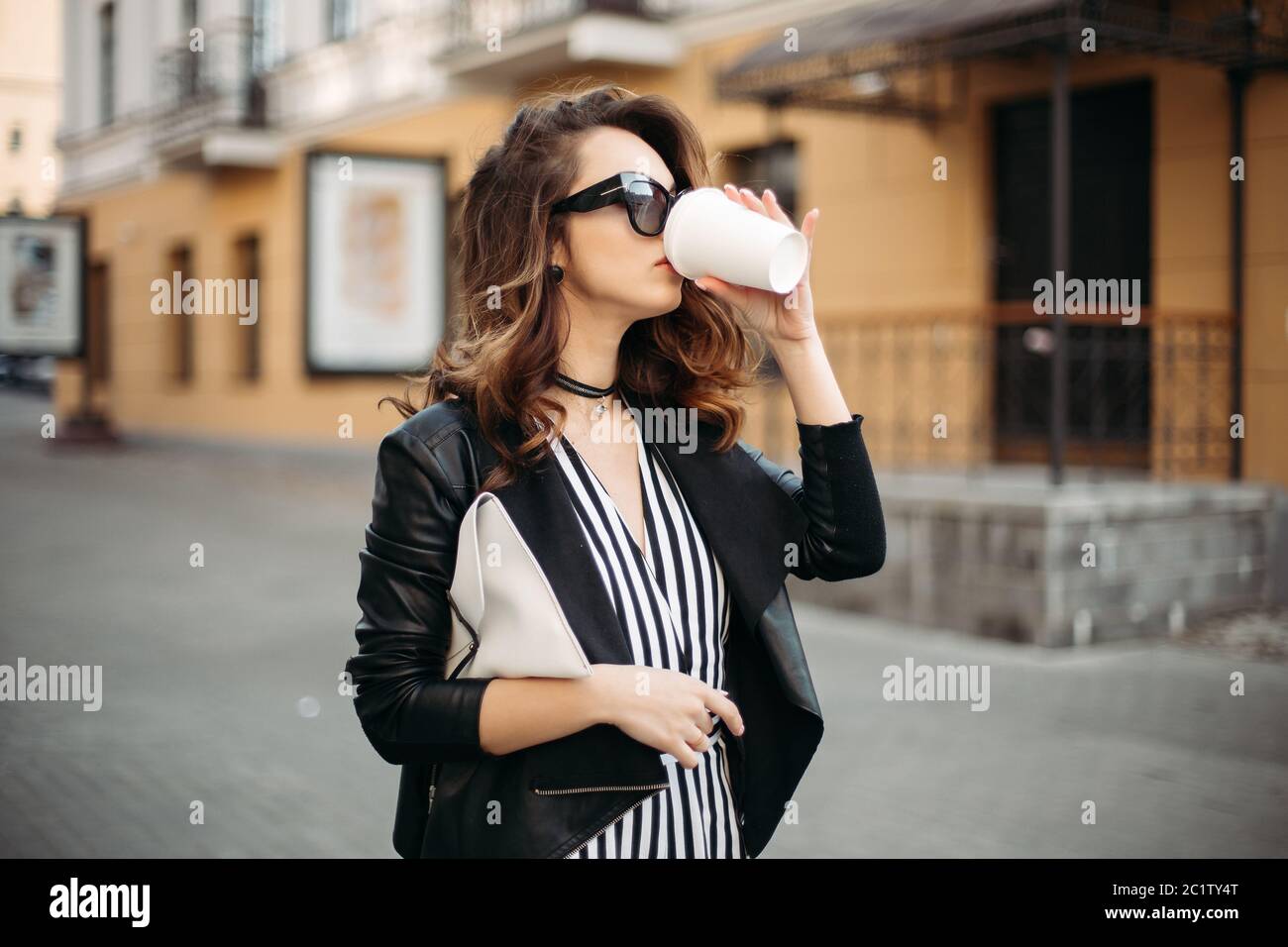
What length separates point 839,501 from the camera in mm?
1901

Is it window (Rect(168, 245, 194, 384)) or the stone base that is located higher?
window (Rect(168, 245, 194, 384))

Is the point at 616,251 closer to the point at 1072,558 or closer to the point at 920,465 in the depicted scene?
the point at 1072,558

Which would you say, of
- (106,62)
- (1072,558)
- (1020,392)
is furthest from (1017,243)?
(106,62)

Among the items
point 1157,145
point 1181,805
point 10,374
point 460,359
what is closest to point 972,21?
point 1157,145

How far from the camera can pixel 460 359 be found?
1.90 meters

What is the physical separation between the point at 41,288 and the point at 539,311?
1214 centimetres

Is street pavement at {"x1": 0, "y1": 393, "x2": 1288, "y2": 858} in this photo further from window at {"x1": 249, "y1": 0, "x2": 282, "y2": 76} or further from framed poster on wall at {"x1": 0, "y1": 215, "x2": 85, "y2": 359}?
window at {"x1": 249, "y1": 0, "x2": 282, "y2": 76}

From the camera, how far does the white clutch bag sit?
1.63 m

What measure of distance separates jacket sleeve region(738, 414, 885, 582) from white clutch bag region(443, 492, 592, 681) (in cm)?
43

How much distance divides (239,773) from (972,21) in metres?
5.55

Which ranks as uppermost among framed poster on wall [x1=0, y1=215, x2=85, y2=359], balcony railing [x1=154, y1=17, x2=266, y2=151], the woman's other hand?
balcony railing [x1=154, y1=17, x2=266, y2=151]

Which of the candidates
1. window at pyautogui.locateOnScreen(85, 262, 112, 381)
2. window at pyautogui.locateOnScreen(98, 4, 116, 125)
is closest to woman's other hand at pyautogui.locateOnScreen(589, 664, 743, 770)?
window at pyautogui.locateOnScreen(98, 4, 116, 125)

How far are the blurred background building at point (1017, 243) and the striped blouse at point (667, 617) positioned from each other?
3.91 meters
